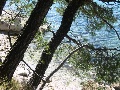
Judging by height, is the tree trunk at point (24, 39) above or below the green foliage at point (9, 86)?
above

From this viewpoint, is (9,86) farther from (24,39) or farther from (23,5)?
(23,5)

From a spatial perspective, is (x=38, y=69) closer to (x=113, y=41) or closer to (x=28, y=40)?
(x=28, y=40)

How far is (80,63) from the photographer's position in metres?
13.2

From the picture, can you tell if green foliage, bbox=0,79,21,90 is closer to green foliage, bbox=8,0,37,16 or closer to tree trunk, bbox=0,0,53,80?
tree trunk, bbox=0,0,53,80

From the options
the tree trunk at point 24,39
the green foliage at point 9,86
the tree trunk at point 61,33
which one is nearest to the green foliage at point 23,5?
the tree trunk at point 61,33

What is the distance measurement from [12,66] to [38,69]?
3.83 metres

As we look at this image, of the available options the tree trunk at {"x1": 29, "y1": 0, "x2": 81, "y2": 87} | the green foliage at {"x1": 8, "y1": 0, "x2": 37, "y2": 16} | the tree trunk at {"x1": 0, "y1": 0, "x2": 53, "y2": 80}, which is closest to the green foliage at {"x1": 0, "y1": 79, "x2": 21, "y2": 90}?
the tree trunk at {"x1": 0, "y1": 0, "x2": 53, "y2": 80}

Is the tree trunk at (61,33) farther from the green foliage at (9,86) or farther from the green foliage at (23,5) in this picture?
the green foliage at (9,86)

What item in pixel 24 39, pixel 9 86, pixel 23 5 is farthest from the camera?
pixel 23 5

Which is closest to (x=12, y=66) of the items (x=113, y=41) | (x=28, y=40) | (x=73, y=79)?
(x=28, y=40)

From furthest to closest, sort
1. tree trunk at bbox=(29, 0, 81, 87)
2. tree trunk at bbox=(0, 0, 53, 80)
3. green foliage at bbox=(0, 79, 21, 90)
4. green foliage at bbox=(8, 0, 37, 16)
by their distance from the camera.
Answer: green foliage at bbox=(8, 0, 37, 16)
tree trunk at bbox=(29, 0, 81, 87)
tree trunk at bbox=(0, 0, 53, 80)
green foliage at bbox=(0, 79, 21, 90)

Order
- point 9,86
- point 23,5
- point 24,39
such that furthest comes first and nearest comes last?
point 23,5 → point 24,39 → point 9,86

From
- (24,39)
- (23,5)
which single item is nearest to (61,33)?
(23,5)

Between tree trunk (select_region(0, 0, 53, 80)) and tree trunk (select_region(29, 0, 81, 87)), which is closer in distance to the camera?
tree trunk (select_region(0, 0, 53, 80))
